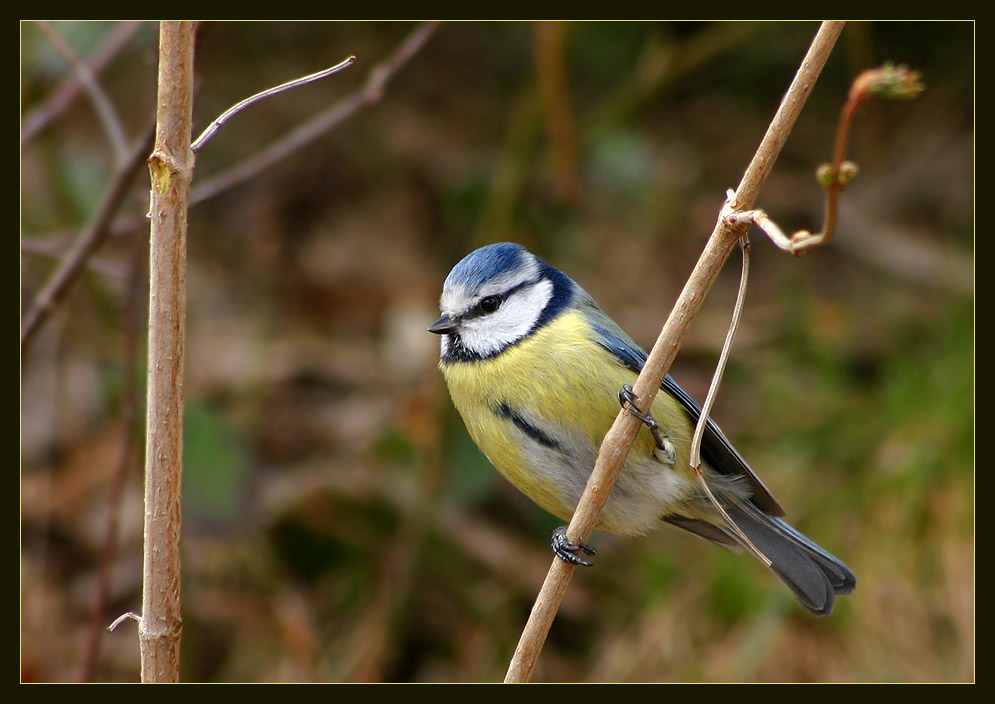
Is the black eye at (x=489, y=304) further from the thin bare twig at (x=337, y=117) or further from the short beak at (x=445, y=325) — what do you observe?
the thin bare twig at (x=337, y=117)

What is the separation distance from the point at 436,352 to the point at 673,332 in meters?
1.88

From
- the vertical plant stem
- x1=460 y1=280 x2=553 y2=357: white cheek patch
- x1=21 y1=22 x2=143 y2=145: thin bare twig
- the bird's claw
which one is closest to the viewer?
the vertical plant stem

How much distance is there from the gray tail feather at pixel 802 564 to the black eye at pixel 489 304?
629 mm

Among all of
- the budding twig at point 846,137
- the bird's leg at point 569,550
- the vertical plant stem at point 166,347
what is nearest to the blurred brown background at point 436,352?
the vertical plant stem at point 166,347

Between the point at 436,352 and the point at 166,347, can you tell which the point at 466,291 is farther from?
the point at 436,352

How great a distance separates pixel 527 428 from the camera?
1716 millimetres

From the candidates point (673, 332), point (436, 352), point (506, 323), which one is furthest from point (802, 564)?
point (436, 352)

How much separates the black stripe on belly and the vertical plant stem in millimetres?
712

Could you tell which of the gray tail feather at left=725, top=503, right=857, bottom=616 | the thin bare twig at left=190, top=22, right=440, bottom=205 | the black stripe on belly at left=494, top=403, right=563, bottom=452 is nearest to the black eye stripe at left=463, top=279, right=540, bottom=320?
the black stripe on belly at left=494, top=403, right=563, bottom=452

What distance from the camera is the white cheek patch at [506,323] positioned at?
1796 millimetres

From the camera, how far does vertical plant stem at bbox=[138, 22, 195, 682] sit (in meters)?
1.09

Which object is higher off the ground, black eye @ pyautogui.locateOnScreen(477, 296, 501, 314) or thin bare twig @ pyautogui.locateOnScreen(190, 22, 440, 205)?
thin bare twig @ pyautogui.locateOnScreen(190, 22, 440, 205)

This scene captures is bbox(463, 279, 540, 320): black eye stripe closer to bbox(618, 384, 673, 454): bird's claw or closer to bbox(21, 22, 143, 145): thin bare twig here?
bbox(618, 384, 673, 454): bird's claw

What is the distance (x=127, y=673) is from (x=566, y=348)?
210 centimetres
